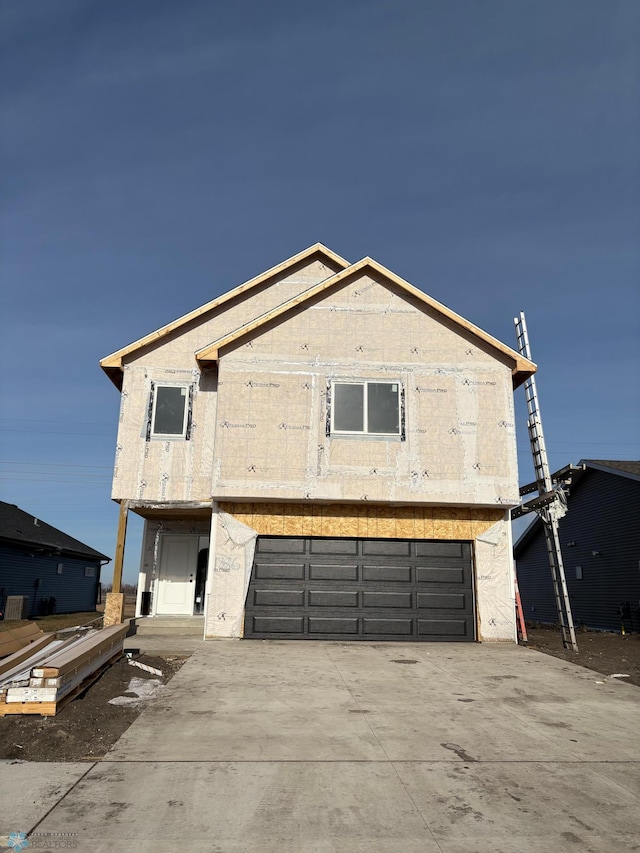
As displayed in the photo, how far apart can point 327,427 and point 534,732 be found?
817 centimetres

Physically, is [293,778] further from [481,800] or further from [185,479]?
[185,479]

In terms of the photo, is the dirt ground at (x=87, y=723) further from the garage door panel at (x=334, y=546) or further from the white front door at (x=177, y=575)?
the white front door at (x=177, y=575)

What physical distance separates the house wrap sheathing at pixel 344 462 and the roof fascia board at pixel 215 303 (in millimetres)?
126

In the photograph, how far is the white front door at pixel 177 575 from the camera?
16234 mm

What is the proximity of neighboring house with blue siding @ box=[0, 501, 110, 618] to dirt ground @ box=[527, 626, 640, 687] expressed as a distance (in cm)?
1898

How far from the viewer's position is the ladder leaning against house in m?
12.6

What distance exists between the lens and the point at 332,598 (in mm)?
12977

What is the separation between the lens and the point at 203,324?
614 inches

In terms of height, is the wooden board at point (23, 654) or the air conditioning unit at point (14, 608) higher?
the air conditioning unit at point (14, 608)

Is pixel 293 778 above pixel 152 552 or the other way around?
the other way around

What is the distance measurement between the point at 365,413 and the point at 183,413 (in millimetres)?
4478

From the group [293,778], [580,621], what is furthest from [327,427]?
[580,621]

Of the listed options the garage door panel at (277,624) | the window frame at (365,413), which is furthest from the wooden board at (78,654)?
the window frame at (365,413)

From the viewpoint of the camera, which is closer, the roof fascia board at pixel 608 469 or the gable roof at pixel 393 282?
the gable roof at pixel 393 282
